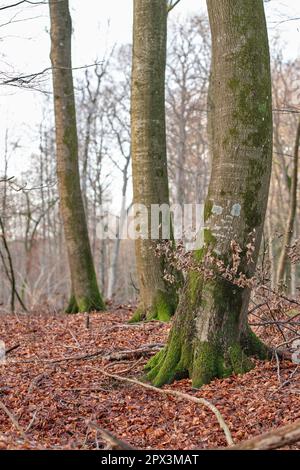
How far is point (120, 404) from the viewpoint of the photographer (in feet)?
17.7

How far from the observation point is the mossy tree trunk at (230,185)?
5.52 metres

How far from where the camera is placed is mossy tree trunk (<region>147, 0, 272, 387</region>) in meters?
5.52

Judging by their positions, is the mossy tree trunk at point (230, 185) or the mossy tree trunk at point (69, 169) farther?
the mossy tree trunk at point (69, 169)

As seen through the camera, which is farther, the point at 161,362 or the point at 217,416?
the point at 161,362

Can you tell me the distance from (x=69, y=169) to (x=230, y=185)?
6495 mm

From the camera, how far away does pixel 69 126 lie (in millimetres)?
11570

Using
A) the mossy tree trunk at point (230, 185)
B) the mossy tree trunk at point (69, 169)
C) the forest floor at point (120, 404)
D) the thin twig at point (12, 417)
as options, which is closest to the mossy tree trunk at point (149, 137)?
the forest floor at point (120, 404)

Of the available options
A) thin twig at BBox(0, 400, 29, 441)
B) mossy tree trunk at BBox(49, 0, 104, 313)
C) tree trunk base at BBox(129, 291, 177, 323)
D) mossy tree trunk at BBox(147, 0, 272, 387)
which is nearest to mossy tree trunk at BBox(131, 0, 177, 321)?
tree trunk base at BBox(129, 291, 177, 323)

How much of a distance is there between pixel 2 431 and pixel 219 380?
212cm

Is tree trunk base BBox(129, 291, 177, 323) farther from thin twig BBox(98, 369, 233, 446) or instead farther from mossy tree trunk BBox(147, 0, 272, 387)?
mossy tree trunk BBox(147, 0, 272, 387)

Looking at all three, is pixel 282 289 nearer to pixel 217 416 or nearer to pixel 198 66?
pixel 217 416

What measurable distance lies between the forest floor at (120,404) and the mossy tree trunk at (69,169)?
4.15 m

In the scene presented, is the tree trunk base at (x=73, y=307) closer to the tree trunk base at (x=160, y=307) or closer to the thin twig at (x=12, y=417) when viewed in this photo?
the tree trunk base at (x=160, y=307)
